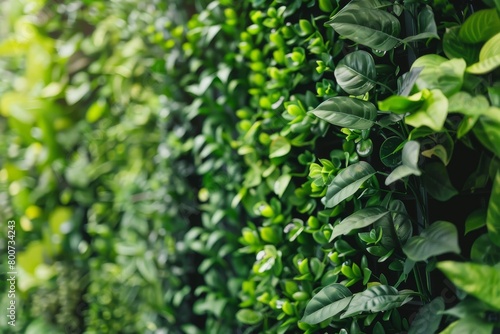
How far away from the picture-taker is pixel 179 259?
1505 millimetres

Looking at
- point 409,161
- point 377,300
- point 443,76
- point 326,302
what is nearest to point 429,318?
point 377,300

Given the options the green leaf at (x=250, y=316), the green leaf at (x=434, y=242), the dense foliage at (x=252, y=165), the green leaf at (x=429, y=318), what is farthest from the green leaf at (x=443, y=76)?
the green leaf at (x=250, y=316)

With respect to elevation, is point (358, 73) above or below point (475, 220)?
above

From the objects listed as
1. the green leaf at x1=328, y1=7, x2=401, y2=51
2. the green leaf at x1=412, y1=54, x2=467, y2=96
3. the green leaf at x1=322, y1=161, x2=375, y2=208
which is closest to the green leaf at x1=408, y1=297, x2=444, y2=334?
the green leaf at x1=322, y1=161, x2=375, y2=208

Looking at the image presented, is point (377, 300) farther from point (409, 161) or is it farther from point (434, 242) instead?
point (409, 161)

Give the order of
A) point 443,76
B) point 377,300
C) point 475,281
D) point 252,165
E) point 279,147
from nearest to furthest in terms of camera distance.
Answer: point 475,281 < point 443,76 < point 377,300 < point 279,147 < point 252,165

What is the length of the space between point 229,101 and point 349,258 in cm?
57

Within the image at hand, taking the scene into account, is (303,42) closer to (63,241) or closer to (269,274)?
(269,274)

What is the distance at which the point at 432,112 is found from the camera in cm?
71

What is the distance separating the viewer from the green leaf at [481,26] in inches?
29.5

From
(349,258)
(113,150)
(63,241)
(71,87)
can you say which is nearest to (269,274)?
(349,258)

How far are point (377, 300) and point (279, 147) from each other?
432 millimetres

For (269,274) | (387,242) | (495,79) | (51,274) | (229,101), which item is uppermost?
(495,79)

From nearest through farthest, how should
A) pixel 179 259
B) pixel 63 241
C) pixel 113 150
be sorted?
pixel 179 259 → pixel 113 150 → pixel 63 241
